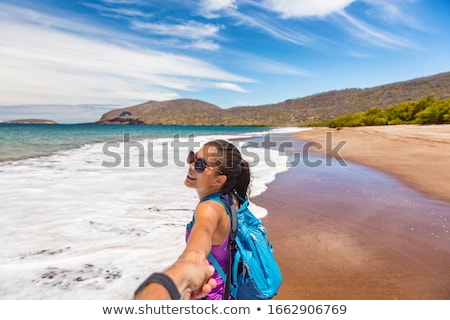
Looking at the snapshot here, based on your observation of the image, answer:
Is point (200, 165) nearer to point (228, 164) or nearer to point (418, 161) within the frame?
point (228, 164)

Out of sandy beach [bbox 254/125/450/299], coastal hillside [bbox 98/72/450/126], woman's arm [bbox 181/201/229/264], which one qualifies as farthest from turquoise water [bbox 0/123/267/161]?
coastal hillside [bbox 98/72/450/126]

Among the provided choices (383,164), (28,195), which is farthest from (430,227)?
(28,195)

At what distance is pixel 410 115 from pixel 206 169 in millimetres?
39390

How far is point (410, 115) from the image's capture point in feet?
113

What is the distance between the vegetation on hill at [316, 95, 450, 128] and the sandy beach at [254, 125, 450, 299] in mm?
22132

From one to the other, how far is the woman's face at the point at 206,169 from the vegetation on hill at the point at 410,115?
30929 millimetres

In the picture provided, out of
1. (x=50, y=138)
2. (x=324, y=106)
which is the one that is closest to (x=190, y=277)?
(x=50, y=138)

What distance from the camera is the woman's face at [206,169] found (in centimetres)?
197

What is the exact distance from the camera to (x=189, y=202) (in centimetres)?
662

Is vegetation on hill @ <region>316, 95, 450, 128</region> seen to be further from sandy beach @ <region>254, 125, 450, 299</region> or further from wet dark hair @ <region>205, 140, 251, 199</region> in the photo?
wet dark hair @ <region>205, 140, 251, 199</region>

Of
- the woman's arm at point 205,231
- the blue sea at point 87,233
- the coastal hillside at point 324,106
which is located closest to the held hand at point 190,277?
the woman's arm at point 205,231

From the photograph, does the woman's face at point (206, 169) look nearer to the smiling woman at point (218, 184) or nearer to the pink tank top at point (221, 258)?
the smiling woman at point (218, 184)

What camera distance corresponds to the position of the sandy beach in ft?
10.4
